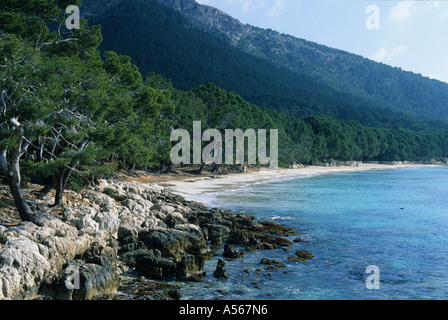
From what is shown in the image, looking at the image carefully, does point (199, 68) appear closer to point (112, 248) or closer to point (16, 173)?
point (16, 173)

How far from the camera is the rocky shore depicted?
12195mm

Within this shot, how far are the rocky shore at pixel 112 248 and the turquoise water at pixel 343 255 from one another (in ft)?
3.51

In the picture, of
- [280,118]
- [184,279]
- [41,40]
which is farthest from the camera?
[280,118]

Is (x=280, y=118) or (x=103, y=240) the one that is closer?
(x=103, y=240)

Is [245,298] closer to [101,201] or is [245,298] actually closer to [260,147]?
[101,201]

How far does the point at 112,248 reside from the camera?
1591cm

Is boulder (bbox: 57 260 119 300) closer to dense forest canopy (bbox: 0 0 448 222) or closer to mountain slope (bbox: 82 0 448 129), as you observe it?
dense forest canopy (bbox: 0 0 448 222)

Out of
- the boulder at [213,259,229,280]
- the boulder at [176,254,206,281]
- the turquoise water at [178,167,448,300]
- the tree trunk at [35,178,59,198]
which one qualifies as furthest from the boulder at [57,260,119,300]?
the tree trunk at [35,178,59,198]

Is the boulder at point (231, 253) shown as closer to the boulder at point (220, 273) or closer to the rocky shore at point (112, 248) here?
the rocky shore at point (112, 248)

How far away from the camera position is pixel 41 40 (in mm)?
28297
